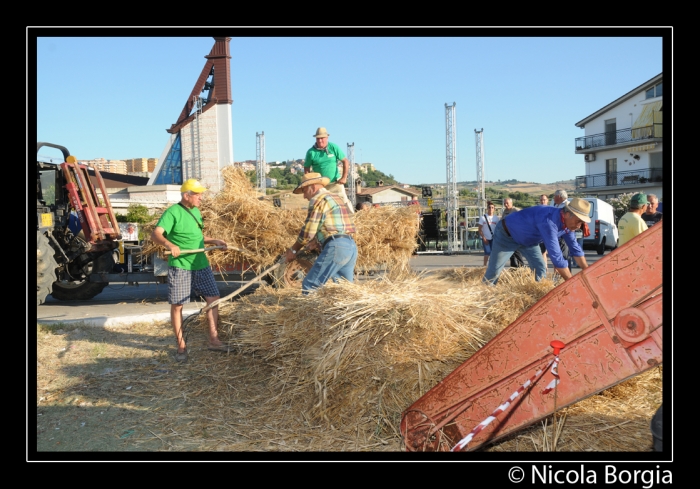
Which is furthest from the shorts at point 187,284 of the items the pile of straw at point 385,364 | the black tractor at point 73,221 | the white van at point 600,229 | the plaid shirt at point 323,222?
the white van at point 600,229

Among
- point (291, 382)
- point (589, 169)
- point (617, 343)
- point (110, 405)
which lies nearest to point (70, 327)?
point (110, 405)

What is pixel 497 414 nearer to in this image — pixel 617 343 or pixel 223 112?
pixel 617 343

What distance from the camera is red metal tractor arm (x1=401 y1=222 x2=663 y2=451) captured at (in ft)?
7.85

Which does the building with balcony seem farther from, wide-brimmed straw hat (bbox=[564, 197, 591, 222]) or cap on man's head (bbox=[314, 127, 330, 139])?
wide-brimmed straw hat (bbox=[564, 197, 591, 222])

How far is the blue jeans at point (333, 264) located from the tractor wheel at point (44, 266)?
4.79m

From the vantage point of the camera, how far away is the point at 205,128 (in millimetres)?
27234

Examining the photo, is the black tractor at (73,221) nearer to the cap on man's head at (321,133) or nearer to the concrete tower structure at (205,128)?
the cap on man's head at (321,133)

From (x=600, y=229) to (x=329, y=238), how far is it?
15.7 m

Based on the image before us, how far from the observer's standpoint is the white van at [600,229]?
60.5 ft

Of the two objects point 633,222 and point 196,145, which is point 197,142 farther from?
point 633,222

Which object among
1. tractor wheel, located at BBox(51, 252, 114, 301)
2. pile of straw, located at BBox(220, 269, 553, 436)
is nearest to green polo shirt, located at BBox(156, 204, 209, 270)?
pile of straw, located at BBox(220, 269, 553, 436)

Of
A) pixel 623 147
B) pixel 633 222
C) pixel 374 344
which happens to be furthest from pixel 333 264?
pixel 623 147
